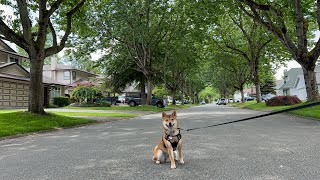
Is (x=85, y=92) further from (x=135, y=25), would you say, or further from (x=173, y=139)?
(x=173, y=139)

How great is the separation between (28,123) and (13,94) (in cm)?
2438

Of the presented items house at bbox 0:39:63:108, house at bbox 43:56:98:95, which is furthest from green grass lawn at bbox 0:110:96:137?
house at bbox 43:56:98:95

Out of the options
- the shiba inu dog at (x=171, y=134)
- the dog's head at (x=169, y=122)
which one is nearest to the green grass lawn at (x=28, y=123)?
the shiba inu dog at (x=171, y=134)

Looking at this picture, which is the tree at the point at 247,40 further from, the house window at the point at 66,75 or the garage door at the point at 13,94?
the house window at the point at 66,75

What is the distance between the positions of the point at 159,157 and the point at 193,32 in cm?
2855

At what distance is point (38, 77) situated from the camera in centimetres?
1716

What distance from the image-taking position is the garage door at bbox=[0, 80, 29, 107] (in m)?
34.2

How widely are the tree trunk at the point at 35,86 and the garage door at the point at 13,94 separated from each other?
19.6 meters

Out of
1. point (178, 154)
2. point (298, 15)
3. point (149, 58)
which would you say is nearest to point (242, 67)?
point (149, 58)

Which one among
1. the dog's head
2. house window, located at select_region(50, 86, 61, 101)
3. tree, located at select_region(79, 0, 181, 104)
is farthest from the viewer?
house window, located at select_region(50, 86, 61, 101)

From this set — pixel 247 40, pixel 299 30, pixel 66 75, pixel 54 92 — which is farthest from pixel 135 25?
pixel 66 75

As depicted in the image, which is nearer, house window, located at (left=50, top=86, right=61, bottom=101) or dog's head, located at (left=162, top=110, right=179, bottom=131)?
dog's head, located at (left=162, top=110, right=179, bottom=131)

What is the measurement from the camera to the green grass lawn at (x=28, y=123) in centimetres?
1259

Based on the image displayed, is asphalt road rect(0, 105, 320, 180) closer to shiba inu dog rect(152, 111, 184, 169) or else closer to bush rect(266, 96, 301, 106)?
shiba inu dog rect(152, 111, 184, 169)
